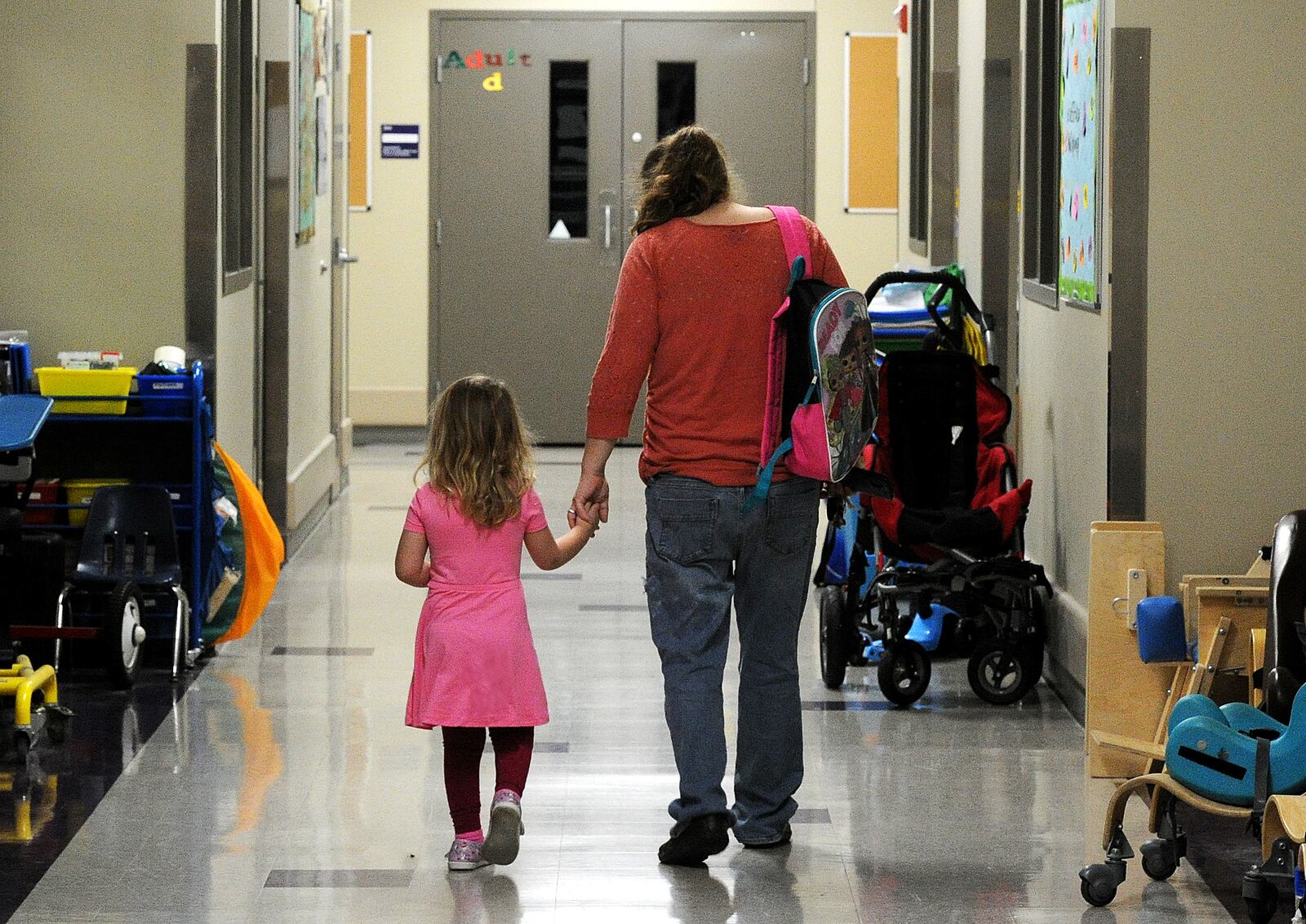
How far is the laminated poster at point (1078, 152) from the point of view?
5.01 metres

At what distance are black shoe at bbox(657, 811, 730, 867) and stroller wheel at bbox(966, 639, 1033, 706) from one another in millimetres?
1679

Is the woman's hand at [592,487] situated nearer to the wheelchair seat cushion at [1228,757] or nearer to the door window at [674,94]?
the wheelchair seat cushion at [1228,757]

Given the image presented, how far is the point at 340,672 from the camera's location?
571 cm

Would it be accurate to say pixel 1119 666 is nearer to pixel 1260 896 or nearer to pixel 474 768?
pixel 1260 896

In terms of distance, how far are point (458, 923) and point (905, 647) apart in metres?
2.11

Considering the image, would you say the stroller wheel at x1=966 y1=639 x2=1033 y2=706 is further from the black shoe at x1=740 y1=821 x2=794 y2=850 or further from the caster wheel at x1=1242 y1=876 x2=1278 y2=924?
the caster wheel at x1=1242 y1=876 x2=1278 y2=924

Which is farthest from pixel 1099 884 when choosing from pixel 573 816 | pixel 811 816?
pixel 573 816

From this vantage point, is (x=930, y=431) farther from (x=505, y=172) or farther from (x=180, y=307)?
(x=505, y=172)

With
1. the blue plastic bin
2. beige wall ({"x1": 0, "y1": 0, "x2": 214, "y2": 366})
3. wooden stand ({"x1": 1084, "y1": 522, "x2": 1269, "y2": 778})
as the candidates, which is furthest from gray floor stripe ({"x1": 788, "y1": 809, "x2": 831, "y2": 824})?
beige wall ({"x1": 0, "y1": 0, "x2": 214, "y2": 366})

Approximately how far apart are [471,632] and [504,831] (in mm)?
399

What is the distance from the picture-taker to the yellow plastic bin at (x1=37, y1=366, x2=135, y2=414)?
561cm

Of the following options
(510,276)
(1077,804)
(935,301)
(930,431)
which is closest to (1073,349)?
(930,431)

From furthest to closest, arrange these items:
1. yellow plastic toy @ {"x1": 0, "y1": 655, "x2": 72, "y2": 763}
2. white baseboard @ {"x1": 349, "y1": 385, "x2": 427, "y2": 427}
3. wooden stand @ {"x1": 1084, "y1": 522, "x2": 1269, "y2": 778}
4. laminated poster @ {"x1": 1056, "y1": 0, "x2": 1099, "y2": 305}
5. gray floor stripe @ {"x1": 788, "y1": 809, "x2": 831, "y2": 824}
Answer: white baseboard @ {"x1": 349, "y1": 385, "x2": 427, "y2": 427} → laminated poster @ {"x1": 1056, "y1": 0, "x2": 1099, "y2": 305} → yellow plastic toy @ {"x1": 0, "y1": 655, "x2": 72, "y2": 763} → wooden stand @ {"x1": 1084, "y1": 522, "x2": 1269, "y2": 778} → gray floor stripe @ {"x1": 788, "y1": 809, "x2": 831, "y2": 824}

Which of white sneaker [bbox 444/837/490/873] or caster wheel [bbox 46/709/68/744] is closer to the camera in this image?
white sneaker [bbox 444/837/490/873]
